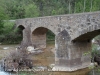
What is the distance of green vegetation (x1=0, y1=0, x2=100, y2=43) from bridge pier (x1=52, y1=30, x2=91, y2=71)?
1995 cm

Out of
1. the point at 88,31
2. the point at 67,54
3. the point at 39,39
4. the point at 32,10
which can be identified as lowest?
the point at 67,54

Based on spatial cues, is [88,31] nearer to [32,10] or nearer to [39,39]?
[39,39]

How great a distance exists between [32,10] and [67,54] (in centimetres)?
3189

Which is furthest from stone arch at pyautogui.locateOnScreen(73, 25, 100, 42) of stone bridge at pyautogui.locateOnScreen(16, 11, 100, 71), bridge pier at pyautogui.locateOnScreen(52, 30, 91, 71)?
bridge pier at pyautogui.locateOnScreen(52, 30, 91, 71)

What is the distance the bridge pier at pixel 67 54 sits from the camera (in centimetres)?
1888

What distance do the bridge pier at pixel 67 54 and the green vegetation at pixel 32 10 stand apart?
65.5 feet

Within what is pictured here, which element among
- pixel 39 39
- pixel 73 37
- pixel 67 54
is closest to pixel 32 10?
pixel 39 39

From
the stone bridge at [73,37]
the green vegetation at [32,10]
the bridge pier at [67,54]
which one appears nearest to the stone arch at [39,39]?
the green vegetation at [32,10]

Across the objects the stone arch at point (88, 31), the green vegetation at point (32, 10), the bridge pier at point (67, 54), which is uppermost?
the green vegetation at point (32, 10)

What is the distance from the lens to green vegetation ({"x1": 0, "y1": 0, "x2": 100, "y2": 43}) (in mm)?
38750

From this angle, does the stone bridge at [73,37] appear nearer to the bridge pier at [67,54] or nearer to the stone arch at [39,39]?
the bridge pier at [67,54]

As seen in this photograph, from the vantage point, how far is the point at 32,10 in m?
49.5

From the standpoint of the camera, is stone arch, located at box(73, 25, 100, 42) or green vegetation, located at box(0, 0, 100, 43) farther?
green vegetation, located at box(0, 0, 100, 43)

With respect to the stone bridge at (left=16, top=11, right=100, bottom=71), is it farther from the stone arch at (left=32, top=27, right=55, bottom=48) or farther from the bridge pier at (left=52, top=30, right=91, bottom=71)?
the stone arch at (left=32, top=27, right=55, bottom=48)
